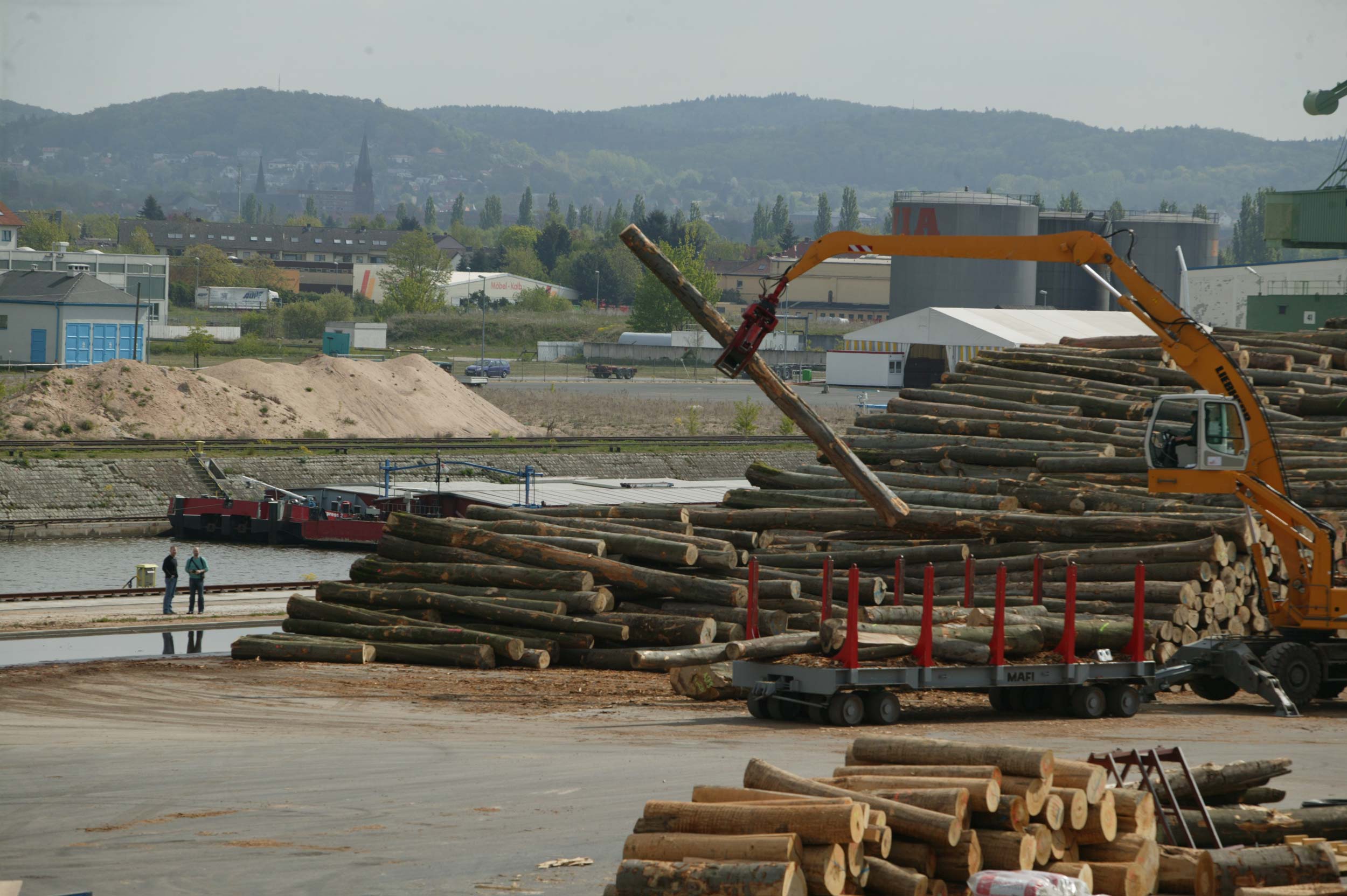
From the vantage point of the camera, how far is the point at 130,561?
138 ft

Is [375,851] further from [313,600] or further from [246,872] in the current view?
[313,600]

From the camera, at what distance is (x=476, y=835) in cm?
1034

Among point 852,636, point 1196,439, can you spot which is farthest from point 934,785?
point 1196,439

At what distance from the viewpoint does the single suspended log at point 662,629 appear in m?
19.3

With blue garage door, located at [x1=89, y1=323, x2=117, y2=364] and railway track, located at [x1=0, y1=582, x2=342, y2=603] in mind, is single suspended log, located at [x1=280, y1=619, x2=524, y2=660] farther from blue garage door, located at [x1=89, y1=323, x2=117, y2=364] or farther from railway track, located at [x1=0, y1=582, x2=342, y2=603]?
blue garage door, located at [x1=89, y1=323, x2=117, y2=364]

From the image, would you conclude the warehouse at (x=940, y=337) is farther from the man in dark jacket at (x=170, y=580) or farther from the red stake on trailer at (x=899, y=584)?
the red stake on trailer at (x=899, y=584)

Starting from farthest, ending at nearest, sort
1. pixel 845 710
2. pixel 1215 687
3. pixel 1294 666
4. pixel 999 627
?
pixel 1215 687 → pixel 1294 666 → pixel 999 627 → pixel 845 710

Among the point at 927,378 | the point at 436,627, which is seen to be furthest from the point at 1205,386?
the point at 927,378

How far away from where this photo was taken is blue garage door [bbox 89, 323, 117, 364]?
261 feet

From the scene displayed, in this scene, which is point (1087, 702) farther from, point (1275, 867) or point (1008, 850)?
point (1008, 850)

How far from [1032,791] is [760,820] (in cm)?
162

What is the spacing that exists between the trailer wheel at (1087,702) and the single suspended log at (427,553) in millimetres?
8489

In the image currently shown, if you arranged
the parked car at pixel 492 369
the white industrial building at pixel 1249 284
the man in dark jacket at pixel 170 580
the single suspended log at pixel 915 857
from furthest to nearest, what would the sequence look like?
the parked car at pixel 492 369, the white industrial building at pixel 1249 284, the man in dark jacket at pixel 170 580, the single suspended log at pixel 915 857

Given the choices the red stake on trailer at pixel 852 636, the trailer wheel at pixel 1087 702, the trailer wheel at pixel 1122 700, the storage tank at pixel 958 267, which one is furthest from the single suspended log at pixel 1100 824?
the storage tank at pixel 958 267
